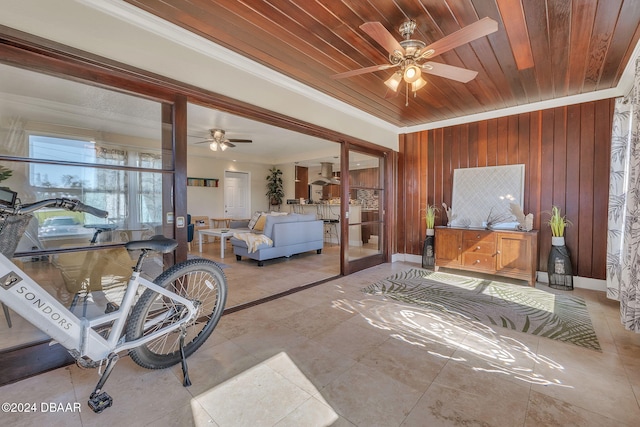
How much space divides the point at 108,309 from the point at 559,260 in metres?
5.14

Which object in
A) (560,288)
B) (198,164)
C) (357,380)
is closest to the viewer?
(357,380)

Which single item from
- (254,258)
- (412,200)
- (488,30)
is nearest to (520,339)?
(488,30)

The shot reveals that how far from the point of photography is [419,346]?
7.25 feet

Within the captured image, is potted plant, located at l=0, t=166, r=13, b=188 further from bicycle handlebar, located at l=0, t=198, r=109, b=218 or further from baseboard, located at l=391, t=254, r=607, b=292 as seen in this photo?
baseboard, located at l=391, t=254, r=607, b=292

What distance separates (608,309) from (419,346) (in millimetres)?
2536

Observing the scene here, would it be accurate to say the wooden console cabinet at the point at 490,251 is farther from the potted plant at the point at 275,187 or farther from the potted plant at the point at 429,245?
the potted plant at the point at 275,187

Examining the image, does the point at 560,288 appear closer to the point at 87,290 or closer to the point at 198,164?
the point at 87,290

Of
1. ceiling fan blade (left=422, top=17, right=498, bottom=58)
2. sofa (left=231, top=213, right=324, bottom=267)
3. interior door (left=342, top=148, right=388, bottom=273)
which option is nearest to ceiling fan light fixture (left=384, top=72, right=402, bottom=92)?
ceiling fan blade (left=422, top=17, right=498, bottom=58)

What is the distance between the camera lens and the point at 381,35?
198 centimetres

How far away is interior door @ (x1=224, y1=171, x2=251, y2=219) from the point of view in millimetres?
8664

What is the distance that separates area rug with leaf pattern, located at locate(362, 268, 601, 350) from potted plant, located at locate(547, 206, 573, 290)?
0.31 m

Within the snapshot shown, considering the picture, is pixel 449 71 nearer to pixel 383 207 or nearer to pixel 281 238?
pixel 383 207

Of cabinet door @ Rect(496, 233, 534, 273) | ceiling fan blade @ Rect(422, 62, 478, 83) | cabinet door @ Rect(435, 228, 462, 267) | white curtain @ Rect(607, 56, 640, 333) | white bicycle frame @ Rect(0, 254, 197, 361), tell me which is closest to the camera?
white bicycle frame @ Rect(0, 254, 197, 361)

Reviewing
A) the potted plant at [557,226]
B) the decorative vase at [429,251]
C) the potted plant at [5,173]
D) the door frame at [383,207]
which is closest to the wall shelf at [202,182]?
the door frame at [383,207]
